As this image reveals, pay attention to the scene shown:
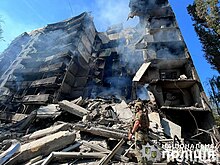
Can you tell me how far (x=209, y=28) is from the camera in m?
17.1

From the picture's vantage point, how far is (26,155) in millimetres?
5480

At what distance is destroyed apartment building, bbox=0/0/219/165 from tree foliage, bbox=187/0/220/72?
2.79m

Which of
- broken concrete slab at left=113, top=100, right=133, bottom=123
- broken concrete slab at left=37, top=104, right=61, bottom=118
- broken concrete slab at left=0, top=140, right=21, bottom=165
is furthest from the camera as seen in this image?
broken concrete slab at left=37, top=104, right=61, bottom=118

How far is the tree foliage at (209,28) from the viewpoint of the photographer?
48.4ft

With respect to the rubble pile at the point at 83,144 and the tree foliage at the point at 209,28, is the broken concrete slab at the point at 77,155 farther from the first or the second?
the tree foliage at the point at 209,28

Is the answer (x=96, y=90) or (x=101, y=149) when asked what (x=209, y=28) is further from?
(x=101, y=149)

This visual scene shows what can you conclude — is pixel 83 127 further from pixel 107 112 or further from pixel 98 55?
pixel 98 55

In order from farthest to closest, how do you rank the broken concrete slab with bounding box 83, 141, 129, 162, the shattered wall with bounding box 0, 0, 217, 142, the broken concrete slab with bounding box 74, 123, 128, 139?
1. the shattered wall with bounding box 0, 0, 217, 142
2. the broken concrete slab with bounding box 74, 123, 128, 139
3. the broken concrete slab with bounding box 83, 141, 129, 162

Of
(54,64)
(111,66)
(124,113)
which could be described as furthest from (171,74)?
(54,64)

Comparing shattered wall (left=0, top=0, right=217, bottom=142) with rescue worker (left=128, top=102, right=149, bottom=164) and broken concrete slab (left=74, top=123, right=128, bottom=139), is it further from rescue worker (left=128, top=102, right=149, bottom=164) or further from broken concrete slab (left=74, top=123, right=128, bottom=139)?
rescue worker (left=128, top=102, right=149, bottom=164)

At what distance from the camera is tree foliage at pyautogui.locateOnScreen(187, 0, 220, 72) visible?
1475cm

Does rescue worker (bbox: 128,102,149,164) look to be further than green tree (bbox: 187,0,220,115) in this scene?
No

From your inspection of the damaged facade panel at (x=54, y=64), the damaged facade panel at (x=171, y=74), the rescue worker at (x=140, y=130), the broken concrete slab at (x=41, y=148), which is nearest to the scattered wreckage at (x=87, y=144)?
the broken concrete slab at (x=41, y=148)

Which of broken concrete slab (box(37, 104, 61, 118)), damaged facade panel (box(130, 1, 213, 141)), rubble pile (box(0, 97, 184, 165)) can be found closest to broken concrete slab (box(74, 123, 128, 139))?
rubble pile (box(0, 97, 184, 165))
